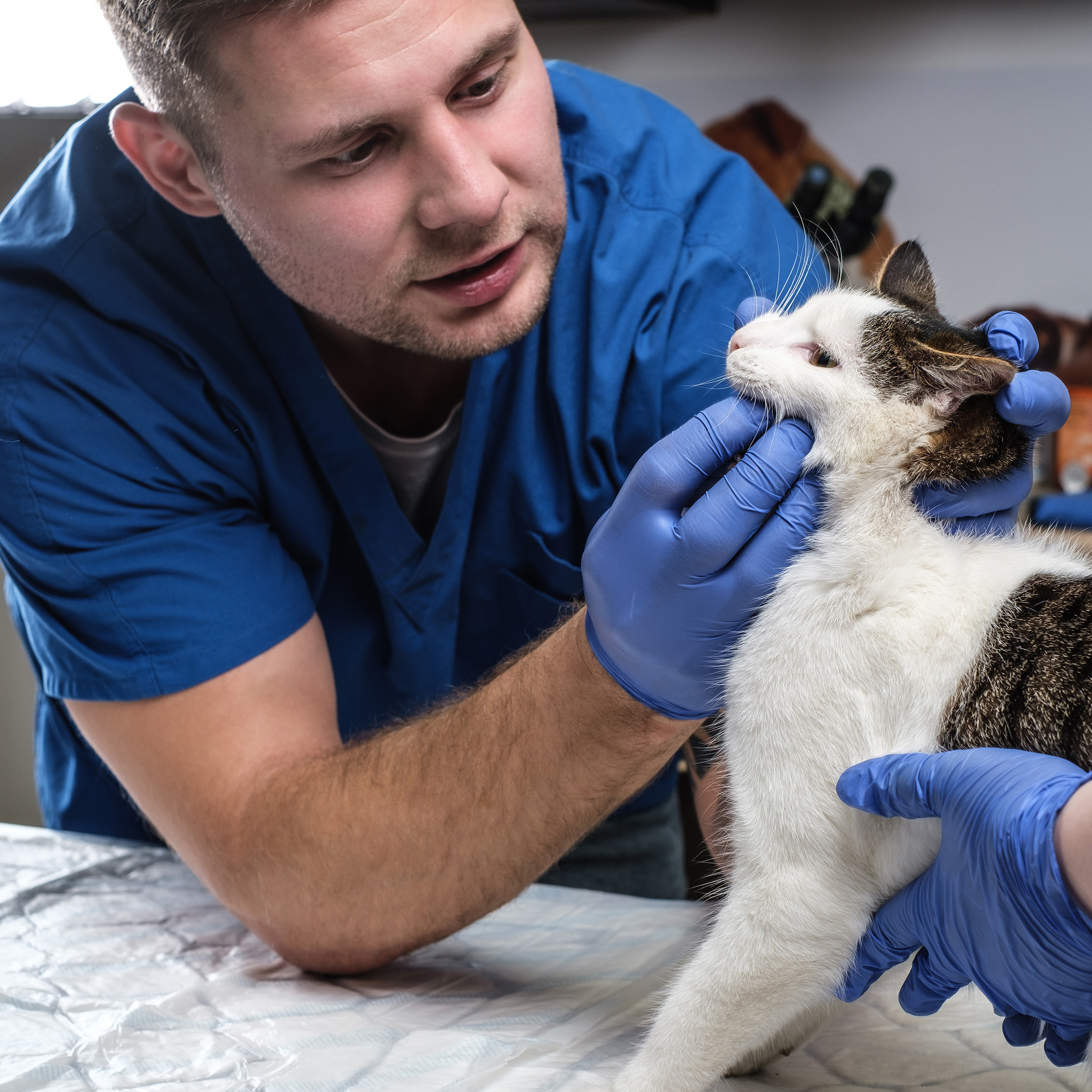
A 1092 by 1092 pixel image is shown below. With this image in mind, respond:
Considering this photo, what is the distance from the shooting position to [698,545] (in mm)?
780

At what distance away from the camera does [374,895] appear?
0.94 m

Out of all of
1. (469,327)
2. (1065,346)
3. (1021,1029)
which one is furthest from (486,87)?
(1065,346)

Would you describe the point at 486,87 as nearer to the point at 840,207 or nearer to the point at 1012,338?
the point at 1012,338

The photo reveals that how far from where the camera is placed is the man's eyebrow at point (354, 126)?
871 mm

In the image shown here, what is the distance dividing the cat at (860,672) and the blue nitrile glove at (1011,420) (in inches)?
0.5

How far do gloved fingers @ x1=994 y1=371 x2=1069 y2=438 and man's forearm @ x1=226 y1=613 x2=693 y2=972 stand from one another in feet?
1.28

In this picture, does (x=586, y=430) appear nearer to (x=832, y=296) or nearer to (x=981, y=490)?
(x=832, y=296)

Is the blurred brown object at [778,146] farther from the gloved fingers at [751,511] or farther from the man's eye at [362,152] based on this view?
the gloved fingers at [751,511]

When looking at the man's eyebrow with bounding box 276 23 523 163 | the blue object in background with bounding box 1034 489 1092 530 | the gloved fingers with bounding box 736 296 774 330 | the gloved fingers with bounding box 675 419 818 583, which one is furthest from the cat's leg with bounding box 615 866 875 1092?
the blue object in background with bounding box 1034 489 1092 530

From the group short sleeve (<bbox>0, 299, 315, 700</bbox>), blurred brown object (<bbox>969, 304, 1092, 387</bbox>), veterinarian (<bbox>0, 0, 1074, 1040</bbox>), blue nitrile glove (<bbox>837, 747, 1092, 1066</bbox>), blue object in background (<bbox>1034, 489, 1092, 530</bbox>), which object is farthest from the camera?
blurred brown object (<bbox>969, 304, 1092, 387</bbox>)

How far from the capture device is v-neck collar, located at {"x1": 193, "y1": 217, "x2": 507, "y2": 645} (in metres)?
1.13

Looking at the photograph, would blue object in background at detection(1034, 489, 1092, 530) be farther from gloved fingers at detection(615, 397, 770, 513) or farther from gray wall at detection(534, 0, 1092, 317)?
gloved fingers at detection(615, 397, 770, 513)

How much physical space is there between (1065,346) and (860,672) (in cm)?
209

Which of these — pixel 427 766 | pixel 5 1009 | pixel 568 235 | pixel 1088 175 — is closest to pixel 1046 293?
pixel 1088 175
